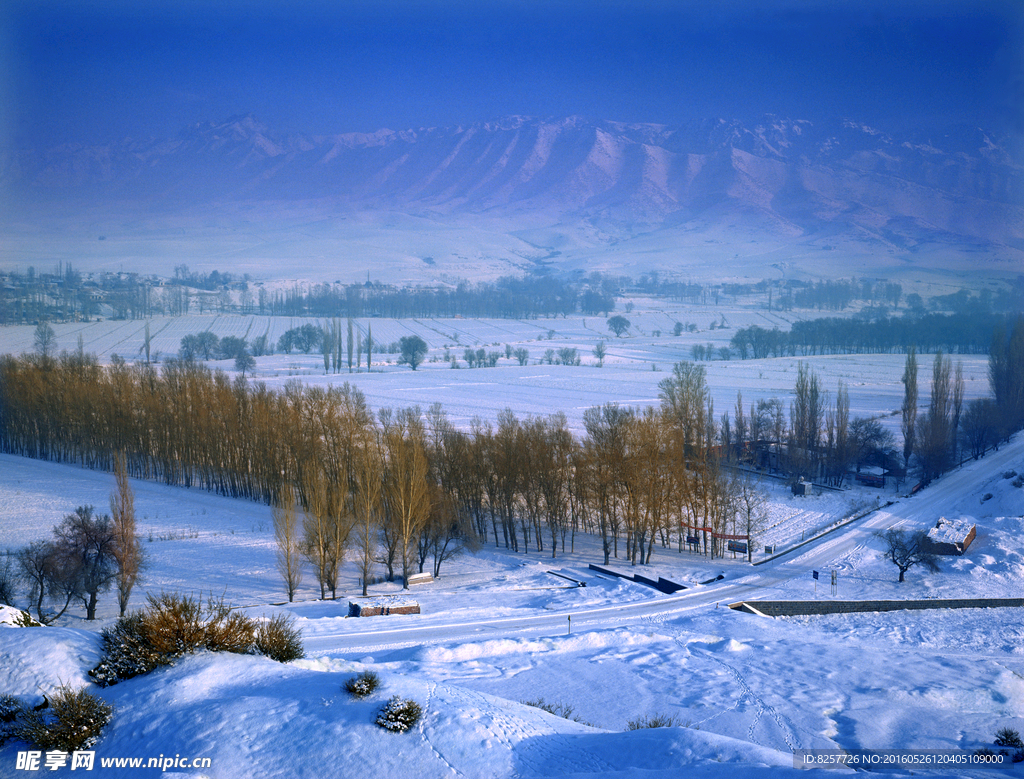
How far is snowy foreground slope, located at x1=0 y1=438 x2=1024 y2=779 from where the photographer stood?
7.60m

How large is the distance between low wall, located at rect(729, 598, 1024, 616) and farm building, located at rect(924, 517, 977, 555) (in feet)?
14.7

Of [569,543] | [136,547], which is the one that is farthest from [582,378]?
[136,547]

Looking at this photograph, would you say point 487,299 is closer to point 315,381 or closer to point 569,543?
point 315,381

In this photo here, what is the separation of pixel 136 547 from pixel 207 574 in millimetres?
2945

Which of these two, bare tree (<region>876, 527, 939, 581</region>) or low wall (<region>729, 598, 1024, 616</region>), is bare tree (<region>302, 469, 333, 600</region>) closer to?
low wall (<region>729, 598, 1024, 616</region>)

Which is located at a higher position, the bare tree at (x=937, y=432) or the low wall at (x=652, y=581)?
the bare tree at (x=937, y=432)

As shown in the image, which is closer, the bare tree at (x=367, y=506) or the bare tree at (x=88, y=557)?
the bare tree at (x=88, y=557)

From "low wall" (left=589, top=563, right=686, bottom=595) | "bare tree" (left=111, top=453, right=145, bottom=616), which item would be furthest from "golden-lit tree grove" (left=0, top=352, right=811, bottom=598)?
"bare tree" (left=111, top=453, right=145, bottom=616)

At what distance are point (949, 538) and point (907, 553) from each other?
332cm

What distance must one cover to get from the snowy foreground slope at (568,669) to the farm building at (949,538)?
69 centimetres

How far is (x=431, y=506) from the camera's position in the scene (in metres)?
24.9

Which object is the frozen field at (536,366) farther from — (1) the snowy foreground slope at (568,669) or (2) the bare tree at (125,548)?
(2) the bare tree at (125,548)

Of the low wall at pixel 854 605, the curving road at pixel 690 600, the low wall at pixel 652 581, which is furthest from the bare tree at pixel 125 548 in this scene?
the low wall at pixel 854 605

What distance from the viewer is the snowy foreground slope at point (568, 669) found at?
760 cm
